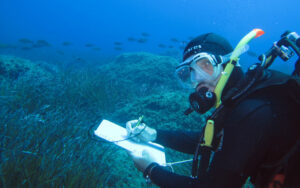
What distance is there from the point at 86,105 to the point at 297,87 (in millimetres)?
5690

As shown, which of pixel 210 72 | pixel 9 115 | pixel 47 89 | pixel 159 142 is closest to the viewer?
pixel 210 72

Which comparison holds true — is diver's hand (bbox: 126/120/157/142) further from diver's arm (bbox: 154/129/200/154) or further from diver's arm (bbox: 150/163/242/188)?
diver's arm (bbox: 150/163/242/188)

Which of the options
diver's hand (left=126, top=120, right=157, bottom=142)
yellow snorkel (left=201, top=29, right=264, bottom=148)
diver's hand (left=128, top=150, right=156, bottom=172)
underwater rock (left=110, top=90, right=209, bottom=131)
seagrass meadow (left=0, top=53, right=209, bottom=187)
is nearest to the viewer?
yellow snorkel (left=201, top=29, right=264, bottom=148)

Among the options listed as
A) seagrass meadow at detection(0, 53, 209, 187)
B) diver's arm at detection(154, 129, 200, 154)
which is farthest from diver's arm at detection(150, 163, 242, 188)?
seagrass meadow at detection(0, 53, 209, 187)

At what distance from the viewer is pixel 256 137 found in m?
1.21

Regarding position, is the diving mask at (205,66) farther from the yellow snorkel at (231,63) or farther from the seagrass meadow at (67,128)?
the seagrass meadow at (67,128)

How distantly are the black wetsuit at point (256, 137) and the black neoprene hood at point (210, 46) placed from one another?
879 mm

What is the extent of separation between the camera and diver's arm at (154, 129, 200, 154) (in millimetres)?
2725

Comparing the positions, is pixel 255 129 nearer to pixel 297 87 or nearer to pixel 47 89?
pixel 297 87

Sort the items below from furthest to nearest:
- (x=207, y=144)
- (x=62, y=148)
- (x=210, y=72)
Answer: (x=62, y=148), (x=210, y=72), (x=207, y=144)

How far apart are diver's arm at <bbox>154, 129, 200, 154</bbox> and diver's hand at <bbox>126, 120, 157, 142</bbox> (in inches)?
6.0

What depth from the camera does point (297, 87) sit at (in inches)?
49.3

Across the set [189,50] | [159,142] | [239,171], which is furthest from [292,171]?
[159,142]

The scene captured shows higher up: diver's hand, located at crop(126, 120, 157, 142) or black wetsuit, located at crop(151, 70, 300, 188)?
black wetsuit, located at crop(151, 70, 300, 188)
